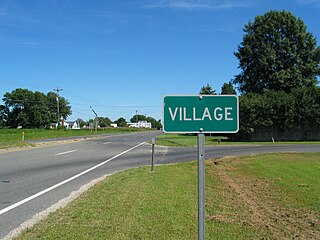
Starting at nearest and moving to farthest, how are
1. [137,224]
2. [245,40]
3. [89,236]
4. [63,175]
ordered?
[89,236]
[137,224]
[63,175]
[245,40]

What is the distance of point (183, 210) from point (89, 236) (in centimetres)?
221

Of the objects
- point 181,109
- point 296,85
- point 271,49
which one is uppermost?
point 271,49

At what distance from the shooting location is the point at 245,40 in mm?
51500

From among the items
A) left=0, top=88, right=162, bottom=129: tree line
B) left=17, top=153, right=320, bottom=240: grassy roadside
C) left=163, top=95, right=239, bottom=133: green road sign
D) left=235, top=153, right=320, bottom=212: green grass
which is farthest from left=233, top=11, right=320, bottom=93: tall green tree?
left=0, top=88, right=162, bottom=129: tree line

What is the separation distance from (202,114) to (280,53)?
49.2m

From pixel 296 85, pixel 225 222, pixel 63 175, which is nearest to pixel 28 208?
pixel 225 222

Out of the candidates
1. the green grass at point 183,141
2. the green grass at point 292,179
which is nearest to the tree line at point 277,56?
the green grass at point 183,141

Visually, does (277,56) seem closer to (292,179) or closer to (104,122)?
(292,179)

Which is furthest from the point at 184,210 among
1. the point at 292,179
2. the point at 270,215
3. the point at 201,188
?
the point at 292,179

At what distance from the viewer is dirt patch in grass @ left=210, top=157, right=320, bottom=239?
588 centimetres

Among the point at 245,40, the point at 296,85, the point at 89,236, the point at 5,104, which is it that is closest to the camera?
the point at 89,236

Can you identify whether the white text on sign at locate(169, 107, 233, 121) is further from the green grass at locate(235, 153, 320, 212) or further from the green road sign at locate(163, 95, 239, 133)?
the green grass at locate(235, 153, 320, 212)

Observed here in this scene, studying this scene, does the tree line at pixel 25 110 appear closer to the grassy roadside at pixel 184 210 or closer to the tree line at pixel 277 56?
the tree line at pixel 277 56

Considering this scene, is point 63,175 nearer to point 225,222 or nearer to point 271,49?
point 225,222
